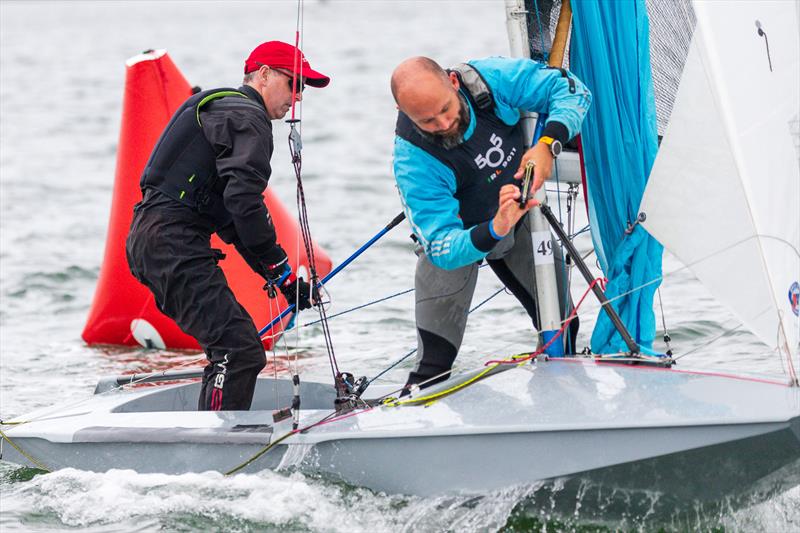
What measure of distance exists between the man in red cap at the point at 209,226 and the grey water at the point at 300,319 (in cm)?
50

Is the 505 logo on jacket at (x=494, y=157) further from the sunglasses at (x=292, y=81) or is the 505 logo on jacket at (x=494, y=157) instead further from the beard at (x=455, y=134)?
the sunglasses at (x=292, y=81)

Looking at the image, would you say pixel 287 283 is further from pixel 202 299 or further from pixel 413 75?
pixel 413 75

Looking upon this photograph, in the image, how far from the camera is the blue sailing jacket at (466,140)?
333cm

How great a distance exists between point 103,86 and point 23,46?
9.76 metres

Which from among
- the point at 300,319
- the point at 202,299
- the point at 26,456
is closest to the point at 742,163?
the point at 202,299

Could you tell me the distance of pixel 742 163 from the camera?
304cm

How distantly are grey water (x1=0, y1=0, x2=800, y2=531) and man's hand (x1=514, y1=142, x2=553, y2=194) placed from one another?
25.8 inches

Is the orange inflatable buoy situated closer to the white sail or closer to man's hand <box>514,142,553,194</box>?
man's hand <box>514,142,553,194</box>

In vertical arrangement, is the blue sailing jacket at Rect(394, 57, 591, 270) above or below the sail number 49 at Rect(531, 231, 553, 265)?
above

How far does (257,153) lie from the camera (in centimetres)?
370

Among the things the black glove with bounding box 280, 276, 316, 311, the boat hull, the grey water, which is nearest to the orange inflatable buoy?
the grey water

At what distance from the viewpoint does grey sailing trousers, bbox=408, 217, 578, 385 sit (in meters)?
3.64

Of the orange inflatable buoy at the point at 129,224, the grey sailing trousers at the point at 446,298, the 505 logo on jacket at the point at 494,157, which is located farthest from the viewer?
the orange inflatable buoy at the point at 129,224

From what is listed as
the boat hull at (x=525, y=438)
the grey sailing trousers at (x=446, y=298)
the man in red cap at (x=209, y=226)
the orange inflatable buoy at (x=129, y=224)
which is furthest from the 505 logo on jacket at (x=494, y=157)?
the orange inflatable buoy at (x=129, y=224)
